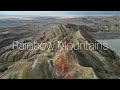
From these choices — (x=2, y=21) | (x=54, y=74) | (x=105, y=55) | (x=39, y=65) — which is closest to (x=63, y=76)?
(x=54, y=74)

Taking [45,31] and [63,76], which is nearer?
[63,76]

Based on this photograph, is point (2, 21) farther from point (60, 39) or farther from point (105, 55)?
point (105, 55)

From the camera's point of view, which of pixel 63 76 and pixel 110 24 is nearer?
pixel 63 76
